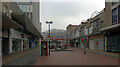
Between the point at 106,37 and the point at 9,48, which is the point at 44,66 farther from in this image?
the point at 106,37

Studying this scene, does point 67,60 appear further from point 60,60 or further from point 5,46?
point 5,46

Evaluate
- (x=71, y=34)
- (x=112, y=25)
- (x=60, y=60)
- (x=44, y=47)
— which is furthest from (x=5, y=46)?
(x=71, y=34)

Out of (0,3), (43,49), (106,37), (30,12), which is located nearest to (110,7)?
(106,37)

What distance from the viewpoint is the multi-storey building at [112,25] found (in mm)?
20312

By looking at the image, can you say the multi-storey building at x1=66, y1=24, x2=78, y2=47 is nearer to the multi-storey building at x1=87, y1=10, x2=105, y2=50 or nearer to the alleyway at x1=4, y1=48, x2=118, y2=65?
the multi-storey building at x1=87, y1=10, x2=105, y2=50

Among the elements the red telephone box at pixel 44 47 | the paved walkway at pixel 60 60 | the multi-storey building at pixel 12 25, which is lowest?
the paved walkway at pixel 60 60

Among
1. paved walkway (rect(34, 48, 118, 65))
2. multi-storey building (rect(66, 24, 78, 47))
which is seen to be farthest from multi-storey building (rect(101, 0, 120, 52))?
multi-storey building (rect(66, 24, 78, 47))

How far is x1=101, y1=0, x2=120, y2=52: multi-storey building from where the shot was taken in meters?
20.3

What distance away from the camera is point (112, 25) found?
21.7 meters

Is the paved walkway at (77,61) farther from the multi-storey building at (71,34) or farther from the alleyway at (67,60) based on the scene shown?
the multi-storey building at (71,34)

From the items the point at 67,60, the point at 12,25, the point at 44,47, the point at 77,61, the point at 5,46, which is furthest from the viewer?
the point at 5,46

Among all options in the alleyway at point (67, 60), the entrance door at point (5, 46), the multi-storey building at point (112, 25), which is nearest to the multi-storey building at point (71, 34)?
the multi-storey building at point (112, 25)

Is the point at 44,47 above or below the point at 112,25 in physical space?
below

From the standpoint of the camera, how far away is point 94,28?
31328mm
